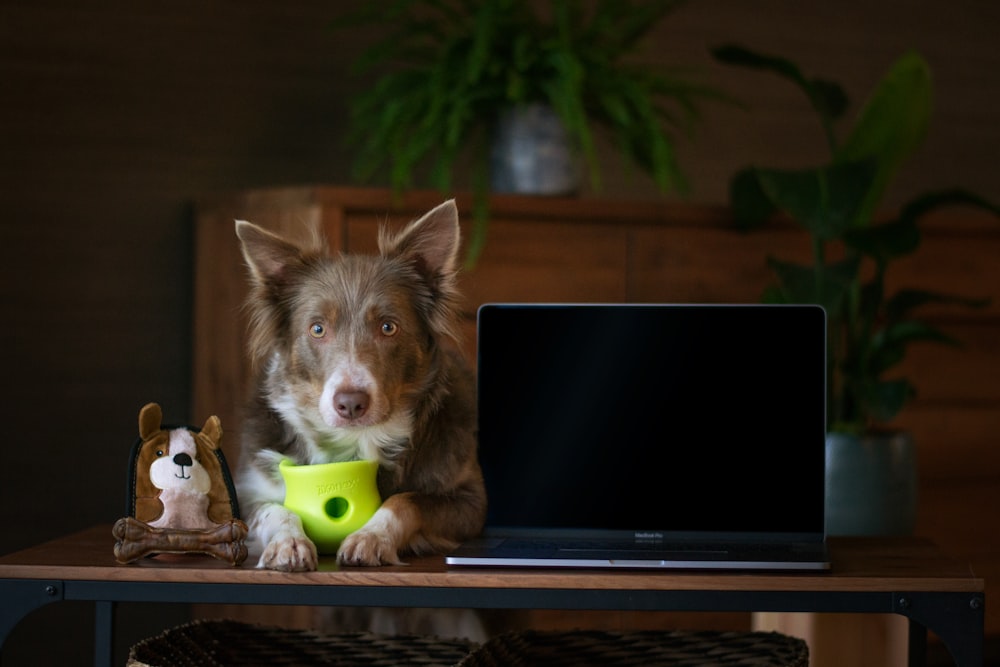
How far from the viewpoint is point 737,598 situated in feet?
4.97

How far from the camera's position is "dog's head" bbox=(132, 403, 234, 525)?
5.34ft

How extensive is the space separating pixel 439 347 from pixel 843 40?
265 cm

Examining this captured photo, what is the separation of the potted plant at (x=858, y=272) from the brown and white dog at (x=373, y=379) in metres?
1.25

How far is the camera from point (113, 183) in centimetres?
310

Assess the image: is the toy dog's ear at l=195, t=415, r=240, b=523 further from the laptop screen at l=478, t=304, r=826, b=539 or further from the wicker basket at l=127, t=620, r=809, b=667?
the laptop screen at l=478, t=304, r=826, b=539

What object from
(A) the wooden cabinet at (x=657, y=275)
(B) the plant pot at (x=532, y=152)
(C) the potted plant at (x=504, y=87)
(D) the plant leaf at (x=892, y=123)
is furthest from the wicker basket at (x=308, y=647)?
(D) the plant leaf at (x=892, y=123)

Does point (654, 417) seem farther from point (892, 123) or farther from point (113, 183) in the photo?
point (113, 183)

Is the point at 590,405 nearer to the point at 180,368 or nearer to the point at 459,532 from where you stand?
the point at 459,532

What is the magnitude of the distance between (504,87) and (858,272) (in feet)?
3.15

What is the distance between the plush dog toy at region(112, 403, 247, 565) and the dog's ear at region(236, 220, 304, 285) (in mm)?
227

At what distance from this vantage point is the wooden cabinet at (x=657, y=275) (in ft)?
9.30

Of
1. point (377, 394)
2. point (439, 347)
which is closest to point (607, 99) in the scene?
point (439, 347)

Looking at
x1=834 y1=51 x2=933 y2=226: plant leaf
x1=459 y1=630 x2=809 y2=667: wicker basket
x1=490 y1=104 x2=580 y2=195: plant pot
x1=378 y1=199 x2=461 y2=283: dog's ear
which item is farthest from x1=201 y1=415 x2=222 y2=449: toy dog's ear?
x1=834 y1=51 x2=933 y2=226: plant leaf

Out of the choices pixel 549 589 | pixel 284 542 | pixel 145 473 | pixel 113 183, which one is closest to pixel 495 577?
pixel 549 589
